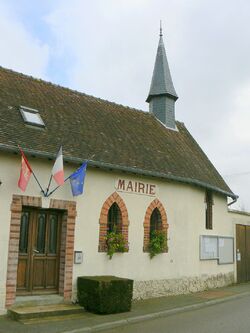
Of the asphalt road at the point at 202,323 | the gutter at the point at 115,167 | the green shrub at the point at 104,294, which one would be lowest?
the asphalt road at the point at 202,323

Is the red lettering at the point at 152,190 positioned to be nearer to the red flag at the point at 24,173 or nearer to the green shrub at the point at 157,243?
the green shrub at the point at 157,243

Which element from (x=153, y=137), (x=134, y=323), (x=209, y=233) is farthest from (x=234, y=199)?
(x=134, y=323)

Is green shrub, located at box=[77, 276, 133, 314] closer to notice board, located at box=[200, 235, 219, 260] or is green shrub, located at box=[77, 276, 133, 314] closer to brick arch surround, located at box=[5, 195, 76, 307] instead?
brick arch surround, located at box=[5, 195, 76, 307]

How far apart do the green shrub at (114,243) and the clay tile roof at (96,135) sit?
191 centimetres

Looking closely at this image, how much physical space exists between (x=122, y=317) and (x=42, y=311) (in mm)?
1880

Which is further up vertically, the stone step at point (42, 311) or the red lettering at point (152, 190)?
the red lettering at point (152, 190)

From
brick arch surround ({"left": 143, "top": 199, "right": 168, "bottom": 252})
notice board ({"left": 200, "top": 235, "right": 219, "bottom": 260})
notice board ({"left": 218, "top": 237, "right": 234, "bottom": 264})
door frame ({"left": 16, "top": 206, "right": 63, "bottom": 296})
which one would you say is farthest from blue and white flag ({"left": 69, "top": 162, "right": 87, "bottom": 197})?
notice board ({"left": 218, "top": 237, "right": 234, "bottom": 264})

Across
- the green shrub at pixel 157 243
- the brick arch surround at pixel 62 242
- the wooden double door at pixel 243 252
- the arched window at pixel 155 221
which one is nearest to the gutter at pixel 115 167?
the brick arch surround at pixel 62 242

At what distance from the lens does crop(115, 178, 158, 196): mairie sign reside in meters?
12.7

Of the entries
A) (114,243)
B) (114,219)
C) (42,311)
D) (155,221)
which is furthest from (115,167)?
(42,311)

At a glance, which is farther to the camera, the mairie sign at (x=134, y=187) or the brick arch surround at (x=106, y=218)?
the mairie sign at (x=134, y=187)

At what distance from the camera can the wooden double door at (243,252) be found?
710 inches

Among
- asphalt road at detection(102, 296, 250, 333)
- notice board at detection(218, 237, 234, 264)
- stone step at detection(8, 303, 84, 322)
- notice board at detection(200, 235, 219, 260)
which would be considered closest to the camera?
asphalt road at detection(102, 296, 250, 333)

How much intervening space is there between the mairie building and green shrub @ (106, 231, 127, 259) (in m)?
0.12
